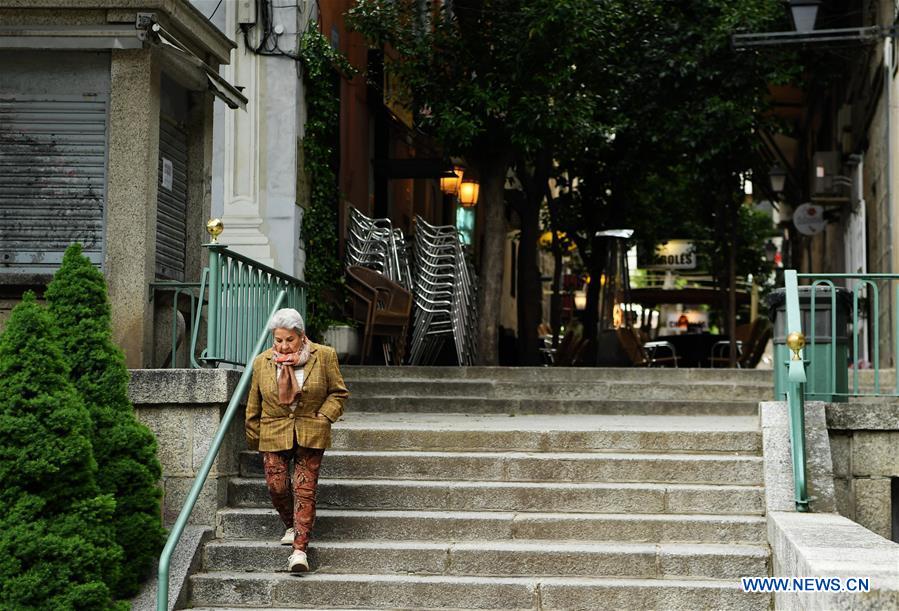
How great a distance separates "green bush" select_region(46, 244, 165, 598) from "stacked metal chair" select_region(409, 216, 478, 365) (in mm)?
8207

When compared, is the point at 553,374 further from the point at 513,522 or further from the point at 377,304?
the point at 513,522

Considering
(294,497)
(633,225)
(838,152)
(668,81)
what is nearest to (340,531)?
(294,497)

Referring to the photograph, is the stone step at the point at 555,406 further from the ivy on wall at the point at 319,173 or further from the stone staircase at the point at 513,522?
the ivy on wall at the point at 319,173

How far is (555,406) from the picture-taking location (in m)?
11.8

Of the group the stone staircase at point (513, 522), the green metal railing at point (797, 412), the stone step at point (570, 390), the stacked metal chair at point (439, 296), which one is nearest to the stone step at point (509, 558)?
the stone staircase at point (513, 522)

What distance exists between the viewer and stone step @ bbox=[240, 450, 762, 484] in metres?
8.80

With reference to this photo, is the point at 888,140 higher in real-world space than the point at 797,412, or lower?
higher

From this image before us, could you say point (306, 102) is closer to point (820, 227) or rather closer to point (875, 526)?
point (875, 526)

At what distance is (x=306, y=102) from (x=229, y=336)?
600 cm

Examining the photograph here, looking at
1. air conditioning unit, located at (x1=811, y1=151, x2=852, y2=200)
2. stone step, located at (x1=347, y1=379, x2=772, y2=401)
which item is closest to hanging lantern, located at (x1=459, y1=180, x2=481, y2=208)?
air conditioning unit, located at (x1=811, y1=151, x2=852, y2=200)

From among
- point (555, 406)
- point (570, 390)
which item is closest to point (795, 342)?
point (555, 406)

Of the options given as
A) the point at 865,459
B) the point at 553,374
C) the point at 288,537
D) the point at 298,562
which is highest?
the point at 553,374

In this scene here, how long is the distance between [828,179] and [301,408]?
14.2 metres

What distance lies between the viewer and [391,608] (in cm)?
779
